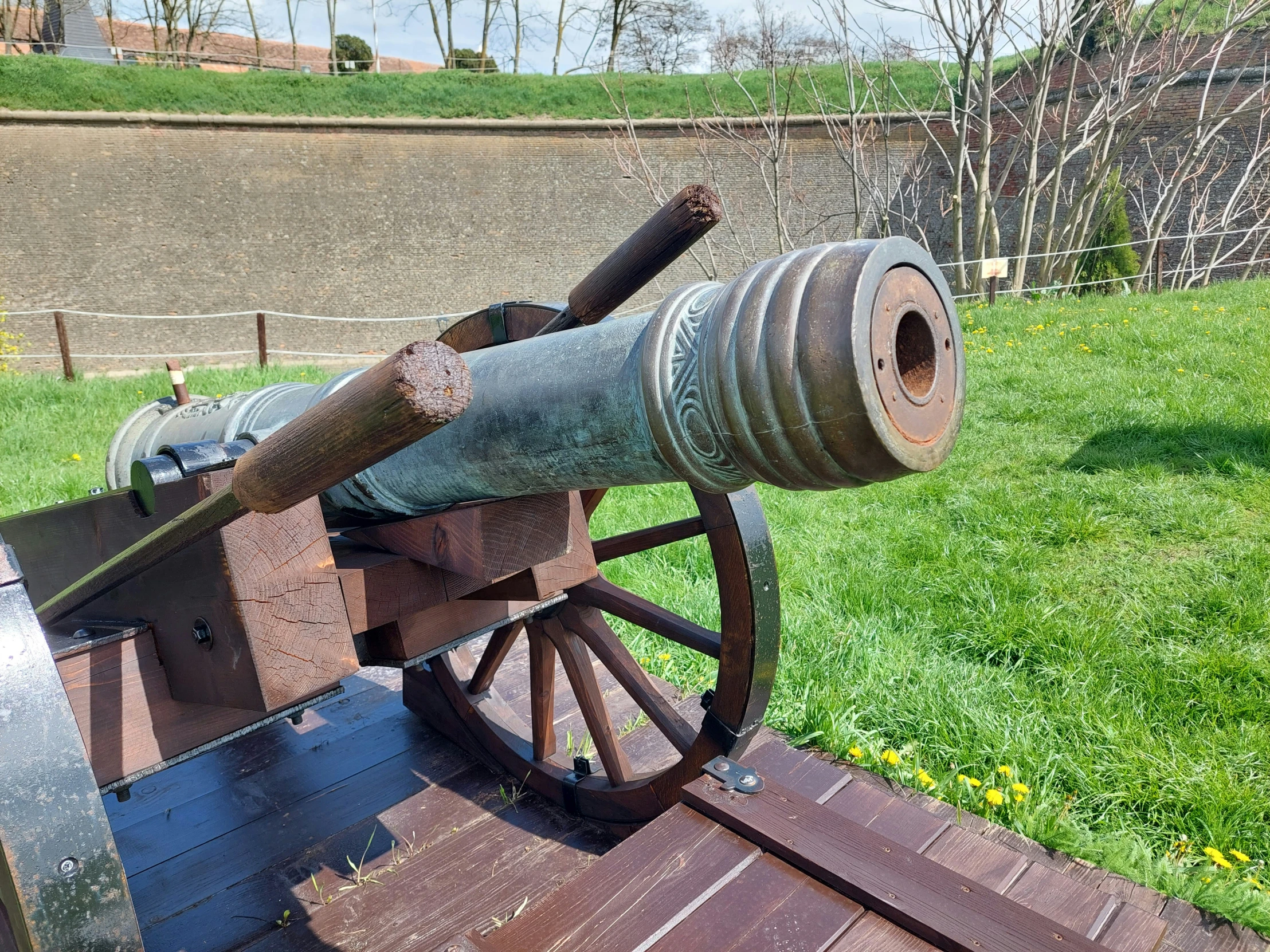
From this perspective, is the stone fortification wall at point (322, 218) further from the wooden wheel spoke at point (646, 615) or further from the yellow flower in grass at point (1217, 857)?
the yellow flower in grass at point (1217, 857)

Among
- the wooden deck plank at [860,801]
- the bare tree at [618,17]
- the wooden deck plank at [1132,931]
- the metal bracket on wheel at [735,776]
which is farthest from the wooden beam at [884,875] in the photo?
the bare tree at [618,17]

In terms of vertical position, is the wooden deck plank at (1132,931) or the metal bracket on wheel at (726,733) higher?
the metal bracket on wheel at (726,733)

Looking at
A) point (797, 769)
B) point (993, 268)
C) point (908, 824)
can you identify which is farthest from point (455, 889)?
point (993, 268)

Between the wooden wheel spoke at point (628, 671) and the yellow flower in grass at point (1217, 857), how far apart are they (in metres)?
1.15

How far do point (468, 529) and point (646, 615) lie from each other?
66 centimetres

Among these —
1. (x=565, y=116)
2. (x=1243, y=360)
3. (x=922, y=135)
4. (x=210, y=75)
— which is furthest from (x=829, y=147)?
(x=1243, y=360)

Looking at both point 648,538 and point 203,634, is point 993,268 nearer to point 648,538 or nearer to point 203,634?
point 648,538

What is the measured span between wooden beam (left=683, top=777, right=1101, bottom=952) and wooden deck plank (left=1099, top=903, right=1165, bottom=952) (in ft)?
0.98

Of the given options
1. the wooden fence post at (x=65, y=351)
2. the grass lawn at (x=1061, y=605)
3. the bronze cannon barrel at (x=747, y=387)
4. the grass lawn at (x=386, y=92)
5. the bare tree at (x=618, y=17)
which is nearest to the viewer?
the bronze cannon barrel at (x=747, y=387)

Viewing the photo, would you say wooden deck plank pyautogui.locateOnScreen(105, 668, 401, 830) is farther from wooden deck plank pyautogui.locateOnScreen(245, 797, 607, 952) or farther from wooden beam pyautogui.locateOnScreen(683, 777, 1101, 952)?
wooden beam pyautogui.locateOnScreen(683, 777, 1101, 952)

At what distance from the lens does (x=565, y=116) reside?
1991 cm

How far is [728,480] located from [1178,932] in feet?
4.92

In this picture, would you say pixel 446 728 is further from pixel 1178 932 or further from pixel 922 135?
pixel 922 135

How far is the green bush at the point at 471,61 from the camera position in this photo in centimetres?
2645
